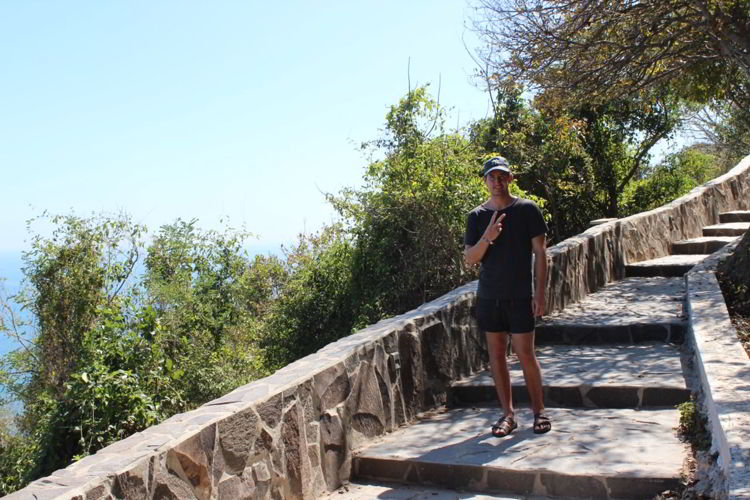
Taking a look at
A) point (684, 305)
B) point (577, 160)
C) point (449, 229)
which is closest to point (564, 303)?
point (684, 305)

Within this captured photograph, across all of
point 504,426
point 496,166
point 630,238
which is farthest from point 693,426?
point 630,238

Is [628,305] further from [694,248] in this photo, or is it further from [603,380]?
[694,248]

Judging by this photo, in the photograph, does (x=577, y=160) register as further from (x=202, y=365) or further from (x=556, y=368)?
(x=556, y=368)

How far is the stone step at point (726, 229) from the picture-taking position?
1285cm

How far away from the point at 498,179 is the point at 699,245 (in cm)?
818

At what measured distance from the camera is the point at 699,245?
1209cm

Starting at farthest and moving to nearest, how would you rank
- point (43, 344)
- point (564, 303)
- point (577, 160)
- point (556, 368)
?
1. point (577, 160)
2. point (43, 344)
3. point (564, 303)
4. point (556, 368)

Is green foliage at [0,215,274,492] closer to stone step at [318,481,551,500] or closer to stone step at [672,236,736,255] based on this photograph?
stone step at [318,481,551,500]

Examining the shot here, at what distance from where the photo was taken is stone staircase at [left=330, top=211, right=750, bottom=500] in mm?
4441

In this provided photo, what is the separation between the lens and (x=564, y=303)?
28.6ft

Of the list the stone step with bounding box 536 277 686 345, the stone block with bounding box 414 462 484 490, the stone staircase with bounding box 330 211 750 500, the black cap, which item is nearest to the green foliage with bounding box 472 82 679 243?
the stone step with bounding box 536 277 686 345

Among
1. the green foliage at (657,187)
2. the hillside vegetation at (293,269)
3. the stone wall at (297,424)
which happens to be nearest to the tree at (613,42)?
the hillside vegetation at (293,269)

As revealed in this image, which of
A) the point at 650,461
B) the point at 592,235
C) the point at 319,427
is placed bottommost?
the point at 650,461

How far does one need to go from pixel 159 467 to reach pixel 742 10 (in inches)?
348
